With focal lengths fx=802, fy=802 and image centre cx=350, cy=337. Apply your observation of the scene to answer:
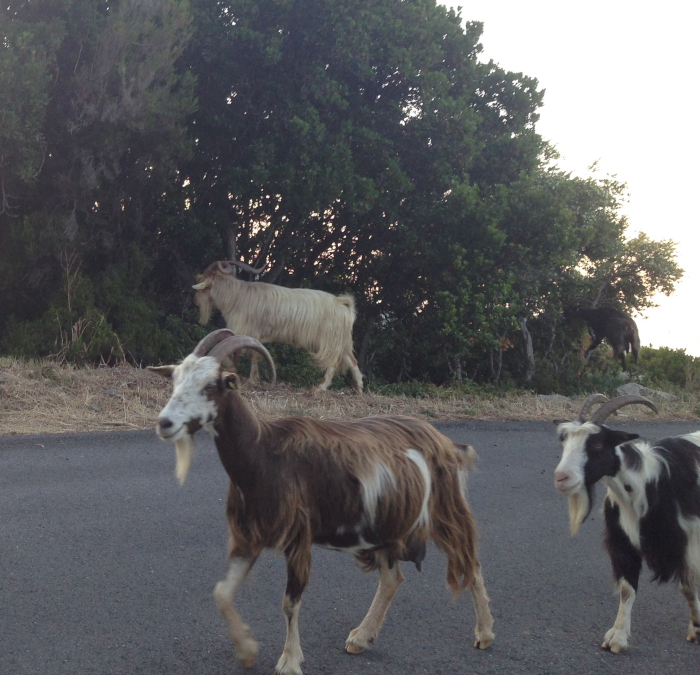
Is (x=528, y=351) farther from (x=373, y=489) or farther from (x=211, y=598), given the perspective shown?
(x=373, y=489)

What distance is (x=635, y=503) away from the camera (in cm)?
499

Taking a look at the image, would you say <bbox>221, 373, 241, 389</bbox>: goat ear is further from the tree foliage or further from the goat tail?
the tree foliage

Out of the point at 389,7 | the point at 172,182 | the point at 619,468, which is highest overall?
the point at 389,7

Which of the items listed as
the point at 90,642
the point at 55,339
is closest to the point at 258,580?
the point at 90,642

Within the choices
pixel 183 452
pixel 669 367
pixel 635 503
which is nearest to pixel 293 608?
pixel 183 452

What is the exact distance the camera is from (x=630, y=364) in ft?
63.5

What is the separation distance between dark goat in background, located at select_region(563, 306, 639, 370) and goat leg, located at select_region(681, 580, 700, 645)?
13.2m

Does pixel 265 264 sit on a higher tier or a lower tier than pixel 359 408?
higher

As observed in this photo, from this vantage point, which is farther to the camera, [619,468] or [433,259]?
Result: [433,259]

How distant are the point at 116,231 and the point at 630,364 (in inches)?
481

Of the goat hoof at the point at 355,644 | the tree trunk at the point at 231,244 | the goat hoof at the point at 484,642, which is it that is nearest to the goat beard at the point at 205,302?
the tree trunk at the point at 231,244

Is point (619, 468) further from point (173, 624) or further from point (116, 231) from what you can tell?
point (116, 231)

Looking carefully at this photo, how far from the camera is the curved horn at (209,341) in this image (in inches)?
176

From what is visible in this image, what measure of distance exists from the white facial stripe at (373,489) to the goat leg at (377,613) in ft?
1.45
